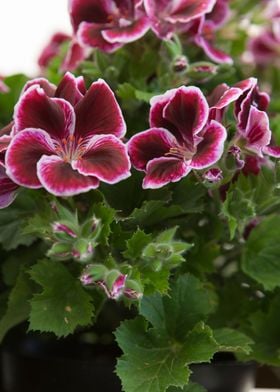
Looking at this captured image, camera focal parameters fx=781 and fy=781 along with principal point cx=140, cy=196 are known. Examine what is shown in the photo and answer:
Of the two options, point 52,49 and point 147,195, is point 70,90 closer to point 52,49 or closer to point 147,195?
point 147,195

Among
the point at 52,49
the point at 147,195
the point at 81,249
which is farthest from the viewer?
the point at 52,49

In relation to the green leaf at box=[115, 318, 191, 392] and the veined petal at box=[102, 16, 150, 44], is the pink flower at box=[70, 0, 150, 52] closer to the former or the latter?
the veined petal at box=[102, 16, 150, 44]

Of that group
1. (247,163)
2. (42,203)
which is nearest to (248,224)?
(247,163)

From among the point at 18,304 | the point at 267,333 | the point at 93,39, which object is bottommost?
the point at 267,333

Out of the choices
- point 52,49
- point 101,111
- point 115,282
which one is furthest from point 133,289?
point 52,49

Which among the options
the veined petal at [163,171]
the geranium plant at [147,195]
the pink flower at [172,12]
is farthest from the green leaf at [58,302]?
the pink flower at [172,12]

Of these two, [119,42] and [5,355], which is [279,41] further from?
[5,355]

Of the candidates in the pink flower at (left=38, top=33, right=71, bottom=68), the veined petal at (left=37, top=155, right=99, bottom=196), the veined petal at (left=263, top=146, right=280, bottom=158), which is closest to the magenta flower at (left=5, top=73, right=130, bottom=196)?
the veined petal at (left=37, top=155, right=99, bottom=196)
